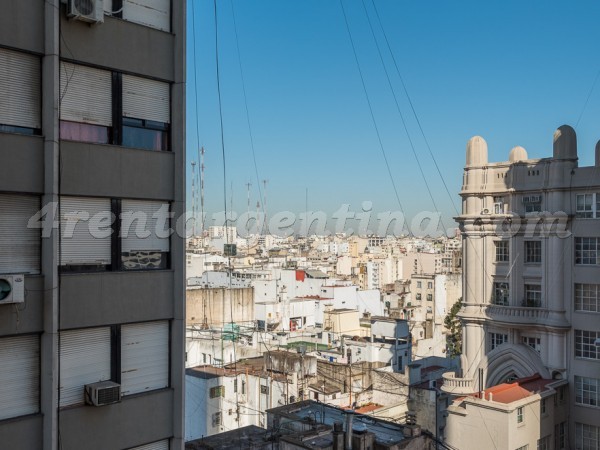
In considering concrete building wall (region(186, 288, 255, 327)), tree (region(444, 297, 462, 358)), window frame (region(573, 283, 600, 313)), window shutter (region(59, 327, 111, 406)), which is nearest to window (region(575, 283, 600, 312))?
window frame (region(573, 283, 600, 313))

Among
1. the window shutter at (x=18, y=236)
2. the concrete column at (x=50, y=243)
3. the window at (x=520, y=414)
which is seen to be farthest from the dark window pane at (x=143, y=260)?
the window at (x=520, y=414)

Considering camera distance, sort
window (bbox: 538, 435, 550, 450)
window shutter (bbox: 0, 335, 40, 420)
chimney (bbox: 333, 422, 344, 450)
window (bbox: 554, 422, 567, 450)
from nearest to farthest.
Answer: window shutter (bbox: 0, 335, 40, 420)
chimney (bbox: 333, 422, 344, 450)
window (bbox: 538, 435, 550, 450)
window (bbox: 554, 422, 567, 450)

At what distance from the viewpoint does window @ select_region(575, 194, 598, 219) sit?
20.1 meters

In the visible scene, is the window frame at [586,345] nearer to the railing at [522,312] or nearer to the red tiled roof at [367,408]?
the railing at [522,312]

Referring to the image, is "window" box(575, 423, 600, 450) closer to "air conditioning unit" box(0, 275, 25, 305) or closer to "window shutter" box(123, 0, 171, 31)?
"window shutter" box(123, 0, 171, 31)

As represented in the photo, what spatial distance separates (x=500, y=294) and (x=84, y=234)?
18.8 m

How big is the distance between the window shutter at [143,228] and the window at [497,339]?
59.1 feet

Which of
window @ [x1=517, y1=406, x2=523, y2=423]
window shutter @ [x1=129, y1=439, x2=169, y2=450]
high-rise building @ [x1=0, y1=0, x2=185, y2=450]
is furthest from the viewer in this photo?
window @ [x1=517, y1=406, x2=523, y2=423]

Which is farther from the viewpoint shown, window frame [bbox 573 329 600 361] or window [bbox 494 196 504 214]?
window [bbox 494 196 504 214]

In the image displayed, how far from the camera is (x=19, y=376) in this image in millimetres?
5480

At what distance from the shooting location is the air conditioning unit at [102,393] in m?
5.77

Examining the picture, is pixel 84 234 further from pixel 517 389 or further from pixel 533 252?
pixel 533 252

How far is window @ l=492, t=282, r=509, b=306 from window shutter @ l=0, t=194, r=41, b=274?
1906 centimetres

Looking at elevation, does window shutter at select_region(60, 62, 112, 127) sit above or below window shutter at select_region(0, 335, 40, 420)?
above
